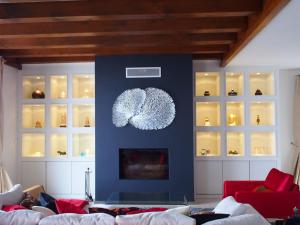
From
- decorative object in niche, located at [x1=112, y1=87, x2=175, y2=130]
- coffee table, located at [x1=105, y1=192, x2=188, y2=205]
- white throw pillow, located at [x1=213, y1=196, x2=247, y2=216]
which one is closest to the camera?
white throw pillow, located at [x1=213, y1=196, x2=247, y2=216]

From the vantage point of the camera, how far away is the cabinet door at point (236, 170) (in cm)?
700

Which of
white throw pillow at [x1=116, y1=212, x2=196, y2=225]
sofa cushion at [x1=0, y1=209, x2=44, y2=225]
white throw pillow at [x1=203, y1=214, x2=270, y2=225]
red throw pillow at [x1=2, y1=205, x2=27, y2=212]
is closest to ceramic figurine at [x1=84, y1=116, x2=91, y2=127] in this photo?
red throw pillow at [x1=2, y1=205, x2=27, y2=212]

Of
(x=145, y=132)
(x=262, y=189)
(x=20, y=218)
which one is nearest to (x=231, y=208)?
(x=20, y=218)

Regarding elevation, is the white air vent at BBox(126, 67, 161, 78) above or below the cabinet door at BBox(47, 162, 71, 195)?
above

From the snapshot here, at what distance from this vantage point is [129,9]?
413cm

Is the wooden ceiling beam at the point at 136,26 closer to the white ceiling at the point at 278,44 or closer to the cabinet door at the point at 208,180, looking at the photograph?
the white ceiling at the point at 278,44

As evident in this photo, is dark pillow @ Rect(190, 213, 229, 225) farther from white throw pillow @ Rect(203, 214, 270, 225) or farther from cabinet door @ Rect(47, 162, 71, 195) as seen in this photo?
cabinet door @ Rect(47, 162, 71, 195)

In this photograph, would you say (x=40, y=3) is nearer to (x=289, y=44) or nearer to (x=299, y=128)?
(x=289, y=44)

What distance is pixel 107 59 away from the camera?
682cm

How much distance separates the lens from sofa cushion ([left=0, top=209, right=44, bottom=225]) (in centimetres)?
266

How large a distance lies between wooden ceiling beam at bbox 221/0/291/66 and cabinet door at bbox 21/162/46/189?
4358mm

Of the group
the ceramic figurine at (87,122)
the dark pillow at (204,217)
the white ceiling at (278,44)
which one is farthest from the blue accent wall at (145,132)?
the dark pillow at (204,217)

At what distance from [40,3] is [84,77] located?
3.47 m

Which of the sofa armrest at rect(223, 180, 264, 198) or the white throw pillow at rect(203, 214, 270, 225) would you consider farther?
the sofa armrest at rect(223, 180, 264, 198)
